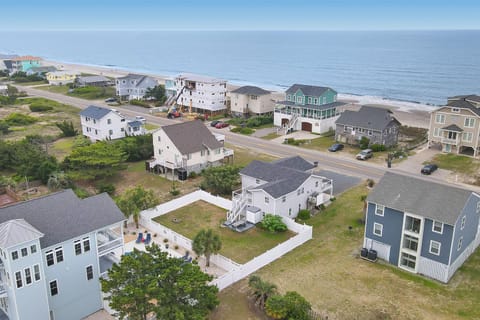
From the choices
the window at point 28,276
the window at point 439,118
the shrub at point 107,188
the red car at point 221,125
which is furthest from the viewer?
the red car at point 221,125

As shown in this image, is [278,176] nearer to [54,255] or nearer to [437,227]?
[437,227]

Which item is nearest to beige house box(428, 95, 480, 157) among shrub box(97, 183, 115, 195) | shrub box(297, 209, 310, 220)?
shrub box(297, 209, 310, 220)

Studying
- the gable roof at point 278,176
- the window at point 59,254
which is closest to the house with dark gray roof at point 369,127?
the gable roof at point 278,176

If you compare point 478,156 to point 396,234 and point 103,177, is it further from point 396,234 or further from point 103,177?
point 103,177

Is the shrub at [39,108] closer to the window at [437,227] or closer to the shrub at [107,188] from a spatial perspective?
the shrub at [107,188]

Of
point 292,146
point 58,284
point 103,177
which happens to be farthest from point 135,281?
point 292,146
